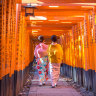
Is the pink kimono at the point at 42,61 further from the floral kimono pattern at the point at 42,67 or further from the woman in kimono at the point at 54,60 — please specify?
the woman in kimono at the point at 54,60

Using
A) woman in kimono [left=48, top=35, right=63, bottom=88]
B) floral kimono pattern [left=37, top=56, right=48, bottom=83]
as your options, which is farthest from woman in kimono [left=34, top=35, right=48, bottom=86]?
woman in kimono [left=48, top=35, right=63, bottom=88]

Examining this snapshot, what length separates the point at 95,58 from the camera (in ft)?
18.8

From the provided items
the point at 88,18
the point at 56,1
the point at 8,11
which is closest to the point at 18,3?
the point at 56,1

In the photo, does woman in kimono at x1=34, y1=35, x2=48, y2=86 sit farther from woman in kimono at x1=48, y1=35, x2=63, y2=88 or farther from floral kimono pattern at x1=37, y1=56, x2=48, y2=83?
woman in kimono at x1=48, y1=35, x2=63, y2=88

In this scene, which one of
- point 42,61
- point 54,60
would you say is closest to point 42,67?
point 42,61

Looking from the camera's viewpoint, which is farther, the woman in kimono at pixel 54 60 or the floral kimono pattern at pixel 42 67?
the floral kimono pattern at pixel 42 67

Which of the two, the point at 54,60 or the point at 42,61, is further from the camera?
the point at 42,61

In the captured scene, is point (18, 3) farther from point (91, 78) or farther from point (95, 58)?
point (91, 78)

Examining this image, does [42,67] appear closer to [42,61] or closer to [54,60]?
[42,61]

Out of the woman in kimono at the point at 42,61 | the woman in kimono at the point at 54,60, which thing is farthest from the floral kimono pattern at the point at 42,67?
the woman in kimono at the point at 54,60

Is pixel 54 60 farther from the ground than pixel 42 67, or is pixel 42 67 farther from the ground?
pixel 54 60

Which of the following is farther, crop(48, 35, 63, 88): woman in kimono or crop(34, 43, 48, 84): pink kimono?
crop(34, 43, 48, 84): pink kimono

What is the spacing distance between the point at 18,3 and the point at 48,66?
9.53 ft

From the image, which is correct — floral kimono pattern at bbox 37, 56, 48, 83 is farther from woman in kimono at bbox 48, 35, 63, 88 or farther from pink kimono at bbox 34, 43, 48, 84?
woman in kimono at bbox 48, 35, 63, 88
